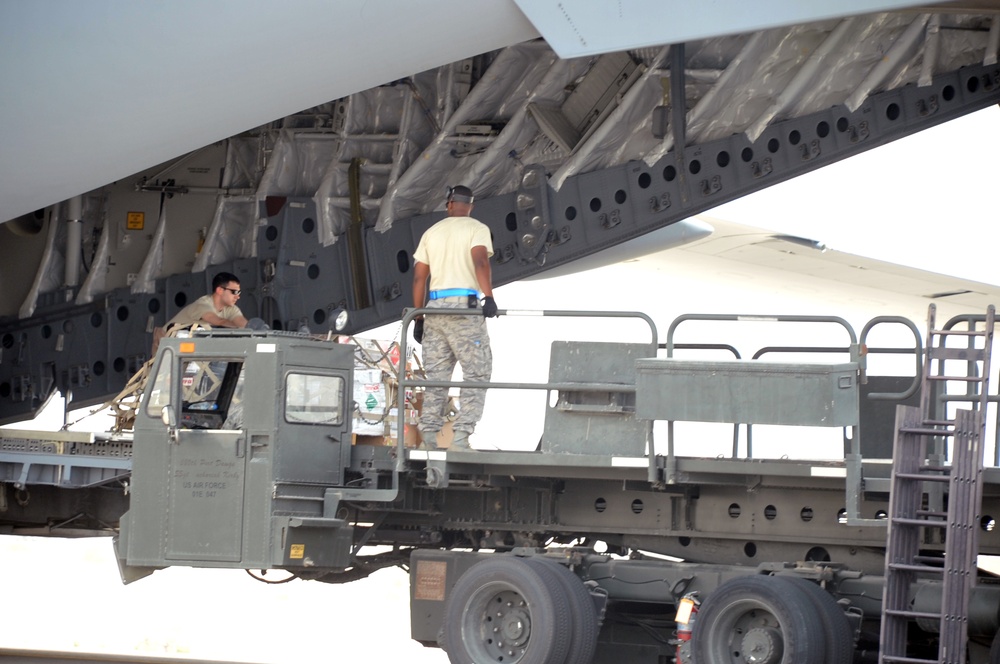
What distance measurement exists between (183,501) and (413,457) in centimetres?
155

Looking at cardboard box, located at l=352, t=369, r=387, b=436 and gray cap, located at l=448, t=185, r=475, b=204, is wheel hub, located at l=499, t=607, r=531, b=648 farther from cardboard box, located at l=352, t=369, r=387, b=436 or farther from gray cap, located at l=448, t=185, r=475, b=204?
gray cap, located at l=448, t=185, r=475, b=204

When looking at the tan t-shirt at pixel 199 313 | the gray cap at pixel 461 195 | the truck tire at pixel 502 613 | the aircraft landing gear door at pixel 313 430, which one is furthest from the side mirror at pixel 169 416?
the tan t-shirt at pixel 199 313

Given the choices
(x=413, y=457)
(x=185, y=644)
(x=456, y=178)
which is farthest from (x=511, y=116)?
(x=185, y=644)

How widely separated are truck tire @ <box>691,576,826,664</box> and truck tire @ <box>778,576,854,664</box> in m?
0.05

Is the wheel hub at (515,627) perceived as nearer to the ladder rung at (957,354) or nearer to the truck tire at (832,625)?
the truck tire at (832,625)

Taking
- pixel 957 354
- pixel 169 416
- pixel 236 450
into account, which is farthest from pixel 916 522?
pixel 169 416

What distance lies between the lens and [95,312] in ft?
45.6

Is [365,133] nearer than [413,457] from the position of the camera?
No

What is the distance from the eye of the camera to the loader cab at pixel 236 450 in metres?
8.15

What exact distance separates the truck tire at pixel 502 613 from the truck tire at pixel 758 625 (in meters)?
0.88

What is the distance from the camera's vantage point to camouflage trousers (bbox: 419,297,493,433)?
891 cm

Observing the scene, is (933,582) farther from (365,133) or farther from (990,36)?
(365,133)

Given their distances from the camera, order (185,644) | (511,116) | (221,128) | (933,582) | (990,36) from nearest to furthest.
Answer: (933,582), (221,128), (990,36), (511,116), (185,644)

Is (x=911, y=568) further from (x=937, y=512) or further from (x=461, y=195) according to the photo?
(x=461, y=195)
